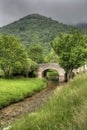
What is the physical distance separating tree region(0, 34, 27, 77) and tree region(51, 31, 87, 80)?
10849mm

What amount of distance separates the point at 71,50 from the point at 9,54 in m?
16.4

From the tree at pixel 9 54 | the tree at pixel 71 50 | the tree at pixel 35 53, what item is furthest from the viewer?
the tree at pixel 35 53

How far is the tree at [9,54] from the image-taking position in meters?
66.0

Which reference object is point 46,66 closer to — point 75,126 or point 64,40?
point 64,40

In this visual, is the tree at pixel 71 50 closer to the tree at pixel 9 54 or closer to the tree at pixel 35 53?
the tree at pixel 9 54

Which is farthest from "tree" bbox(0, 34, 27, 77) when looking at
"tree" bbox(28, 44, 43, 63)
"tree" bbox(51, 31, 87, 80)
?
"tree" bbox(28, 44, 43, 63)

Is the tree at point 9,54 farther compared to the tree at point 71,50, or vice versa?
the tree at point 71,50

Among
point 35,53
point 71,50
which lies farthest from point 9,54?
point 35,53

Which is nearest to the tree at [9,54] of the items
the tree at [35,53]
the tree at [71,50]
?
the tree at [71,50]

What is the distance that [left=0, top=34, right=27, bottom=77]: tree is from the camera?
66.0 metres

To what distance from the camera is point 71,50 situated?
7469 cm

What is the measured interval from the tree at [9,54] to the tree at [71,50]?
427 inches

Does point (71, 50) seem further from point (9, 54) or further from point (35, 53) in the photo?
point (35, 53)

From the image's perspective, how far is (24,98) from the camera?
43.8 metres
